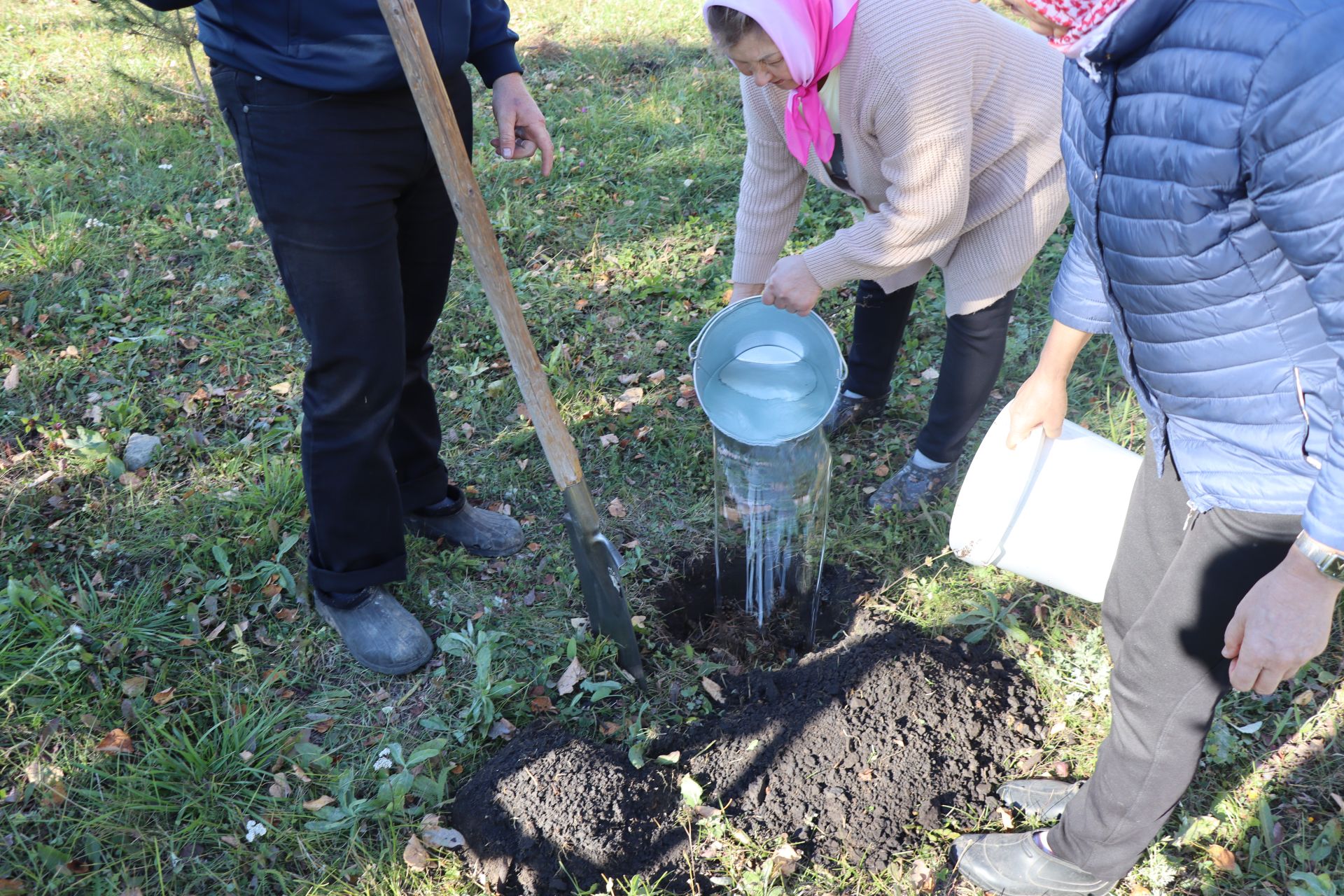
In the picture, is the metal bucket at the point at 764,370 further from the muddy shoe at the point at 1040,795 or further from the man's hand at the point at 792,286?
the muddy shoe at the point at 1040,795


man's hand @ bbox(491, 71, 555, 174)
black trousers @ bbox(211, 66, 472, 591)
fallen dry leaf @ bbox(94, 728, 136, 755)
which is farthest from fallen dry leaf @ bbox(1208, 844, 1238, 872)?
fallen dry leaf @ bbox(94, 728, 136, 755)

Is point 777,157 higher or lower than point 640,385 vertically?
higher

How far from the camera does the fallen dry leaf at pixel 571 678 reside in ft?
8.93

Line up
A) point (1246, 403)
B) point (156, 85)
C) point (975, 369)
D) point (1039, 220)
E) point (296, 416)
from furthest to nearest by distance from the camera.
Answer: point (156, 85) < point (296, 416) < point (975, 369) < point (1039, 220) < point (1246, 403)

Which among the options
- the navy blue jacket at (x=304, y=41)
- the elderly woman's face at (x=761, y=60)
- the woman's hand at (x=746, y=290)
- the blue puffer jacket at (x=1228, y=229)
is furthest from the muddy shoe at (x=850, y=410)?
the navy blue jacket at (x=304, y=41)

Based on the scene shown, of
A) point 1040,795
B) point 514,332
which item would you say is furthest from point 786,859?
point 514,332

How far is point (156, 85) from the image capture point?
616 centimetres

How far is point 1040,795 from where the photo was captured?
237 centimetres

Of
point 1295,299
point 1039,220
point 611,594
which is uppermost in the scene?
point 1295,299

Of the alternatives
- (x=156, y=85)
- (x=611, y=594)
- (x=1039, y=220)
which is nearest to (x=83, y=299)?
(x=156, y=85)

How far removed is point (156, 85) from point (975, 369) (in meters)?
6.13

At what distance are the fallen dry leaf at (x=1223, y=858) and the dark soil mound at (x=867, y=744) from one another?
19.5 inches

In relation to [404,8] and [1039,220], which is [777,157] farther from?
[404,8]

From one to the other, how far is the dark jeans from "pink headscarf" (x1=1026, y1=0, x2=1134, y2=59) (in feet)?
2.71
